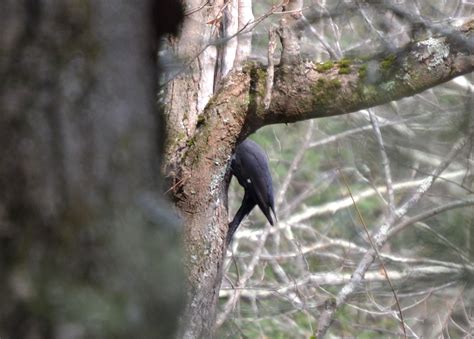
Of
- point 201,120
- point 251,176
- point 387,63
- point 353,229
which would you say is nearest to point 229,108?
point 201,120

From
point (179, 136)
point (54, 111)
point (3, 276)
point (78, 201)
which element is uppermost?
point (54, 111)

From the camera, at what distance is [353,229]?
23.5 ft

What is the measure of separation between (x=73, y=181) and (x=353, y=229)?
5.88 metres

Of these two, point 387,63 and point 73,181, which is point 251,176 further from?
point 73,181

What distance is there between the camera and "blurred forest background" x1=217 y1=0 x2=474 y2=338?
388cm

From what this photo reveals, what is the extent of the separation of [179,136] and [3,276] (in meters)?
2.23

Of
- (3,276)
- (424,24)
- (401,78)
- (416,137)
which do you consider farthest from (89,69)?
(401,78)

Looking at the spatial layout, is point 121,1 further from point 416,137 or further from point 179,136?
point 179,136

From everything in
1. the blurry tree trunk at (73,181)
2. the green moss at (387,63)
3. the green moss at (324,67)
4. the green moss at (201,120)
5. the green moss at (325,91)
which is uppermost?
the blurry tree trunk at (73,181)

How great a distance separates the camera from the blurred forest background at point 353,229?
3.88 meters

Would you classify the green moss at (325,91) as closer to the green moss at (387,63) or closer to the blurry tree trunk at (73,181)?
the green moss at (387,63)

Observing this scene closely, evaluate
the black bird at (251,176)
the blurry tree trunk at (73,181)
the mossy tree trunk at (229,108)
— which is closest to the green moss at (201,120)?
the mossy tree trunk at (229,108)

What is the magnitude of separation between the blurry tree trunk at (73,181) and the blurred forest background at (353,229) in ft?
5.62

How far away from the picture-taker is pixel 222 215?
12.2 ft
